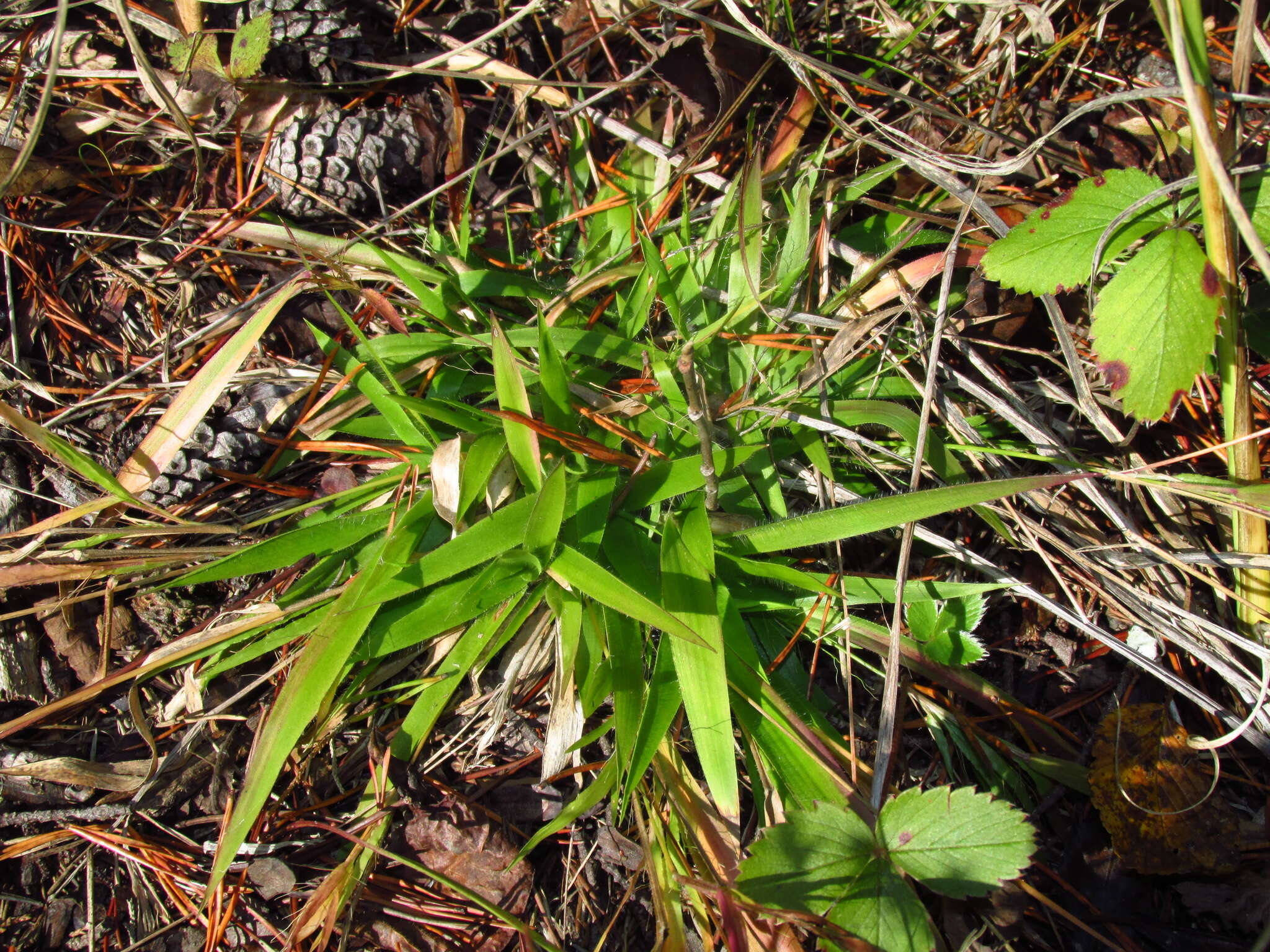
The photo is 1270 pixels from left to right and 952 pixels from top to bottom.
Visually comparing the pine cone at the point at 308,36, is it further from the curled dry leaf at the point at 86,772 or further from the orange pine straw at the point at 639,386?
the curled dry leaf at the point at 86,772

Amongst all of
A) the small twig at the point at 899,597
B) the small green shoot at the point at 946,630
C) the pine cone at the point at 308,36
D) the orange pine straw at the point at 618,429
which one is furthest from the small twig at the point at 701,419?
the pine cone at the point at 308,36

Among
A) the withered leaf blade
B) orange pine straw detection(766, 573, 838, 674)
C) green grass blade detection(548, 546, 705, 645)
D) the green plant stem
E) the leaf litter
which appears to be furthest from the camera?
the withered leaf blade

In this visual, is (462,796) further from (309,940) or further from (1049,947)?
(1049,947)

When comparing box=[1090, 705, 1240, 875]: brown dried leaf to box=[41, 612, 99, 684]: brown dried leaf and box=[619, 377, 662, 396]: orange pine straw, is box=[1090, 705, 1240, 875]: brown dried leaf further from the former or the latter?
box=[41, 612, 99, 684]: brown dried leaf

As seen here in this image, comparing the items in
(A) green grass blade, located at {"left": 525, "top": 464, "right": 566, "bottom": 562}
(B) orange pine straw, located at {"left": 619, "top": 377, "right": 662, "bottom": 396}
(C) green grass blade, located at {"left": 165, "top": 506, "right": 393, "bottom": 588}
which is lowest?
(C) green grass blade, located at {"left": 165, "top": 506, "right": 393, "bottom": 588}

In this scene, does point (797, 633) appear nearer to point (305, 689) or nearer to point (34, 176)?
point (305, 689)

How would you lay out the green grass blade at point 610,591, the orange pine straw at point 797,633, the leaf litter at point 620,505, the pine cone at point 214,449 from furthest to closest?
the pine cone at point 214,449
the orange pine straw at point 797,633
the leaf litter at point 620,505
the green grass blade at point 610,591

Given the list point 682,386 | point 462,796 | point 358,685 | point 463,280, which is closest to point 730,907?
point 462,796

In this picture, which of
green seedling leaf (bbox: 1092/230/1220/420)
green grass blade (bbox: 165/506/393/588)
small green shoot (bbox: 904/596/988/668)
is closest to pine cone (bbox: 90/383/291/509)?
green grass blade (bbox: 165/506/393/588)
